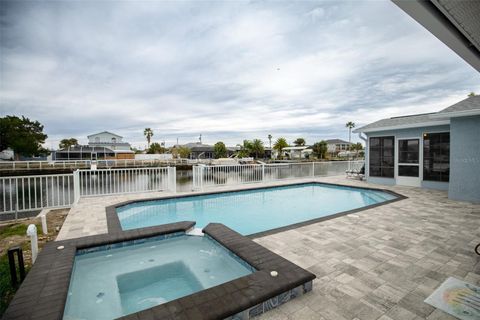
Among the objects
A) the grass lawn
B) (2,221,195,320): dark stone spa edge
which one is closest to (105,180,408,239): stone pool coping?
(2,221,195,320): dark stone spa edge

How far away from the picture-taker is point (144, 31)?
24.2ft

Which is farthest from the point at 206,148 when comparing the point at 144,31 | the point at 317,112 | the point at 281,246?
the point at 281,246

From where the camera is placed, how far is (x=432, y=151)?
8.40m

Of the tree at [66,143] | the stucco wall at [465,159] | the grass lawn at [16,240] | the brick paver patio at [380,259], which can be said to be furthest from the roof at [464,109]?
the tree at [66,143]

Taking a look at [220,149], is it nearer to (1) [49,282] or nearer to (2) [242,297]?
(1) [49,282]

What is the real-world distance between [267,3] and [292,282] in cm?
717

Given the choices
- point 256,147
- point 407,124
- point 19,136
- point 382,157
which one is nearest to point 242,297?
point 407,124

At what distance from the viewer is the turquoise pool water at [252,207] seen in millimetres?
5641

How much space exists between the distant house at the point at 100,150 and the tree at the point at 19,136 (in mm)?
5502

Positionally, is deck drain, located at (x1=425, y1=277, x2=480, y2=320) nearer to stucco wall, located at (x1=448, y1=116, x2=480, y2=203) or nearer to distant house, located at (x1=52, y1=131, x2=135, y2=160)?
stucco wall, located at (x1=448, y1=116, x2=480, y2=203)

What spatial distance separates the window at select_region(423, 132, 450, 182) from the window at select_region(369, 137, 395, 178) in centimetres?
117

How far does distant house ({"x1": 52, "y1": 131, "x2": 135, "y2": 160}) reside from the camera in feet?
124

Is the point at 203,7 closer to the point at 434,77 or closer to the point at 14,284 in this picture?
the point at 14,284

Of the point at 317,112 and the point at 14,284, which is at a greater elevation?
the point at 317,112
